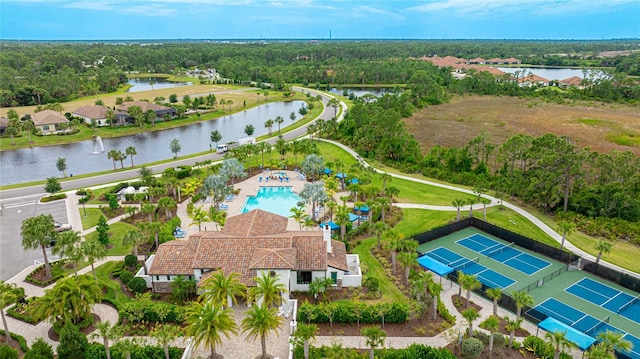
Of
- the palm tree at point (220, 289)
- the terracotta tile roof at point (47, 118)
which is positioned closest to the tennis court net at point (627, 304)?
the palm tree at point (220, 289)

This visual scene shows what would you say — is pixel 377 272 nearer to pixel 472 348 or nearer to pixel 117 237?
pixel 472 348

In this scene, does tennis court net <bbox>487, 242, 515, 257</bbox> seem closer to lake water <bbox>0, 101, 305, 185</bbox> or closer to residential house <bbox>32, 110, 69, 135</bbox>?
lake water <bbox>0, 101, 305, 185</bbox>

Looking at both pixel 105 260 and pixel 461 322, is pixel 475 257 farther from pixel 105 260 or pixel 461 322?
pixel 105 260

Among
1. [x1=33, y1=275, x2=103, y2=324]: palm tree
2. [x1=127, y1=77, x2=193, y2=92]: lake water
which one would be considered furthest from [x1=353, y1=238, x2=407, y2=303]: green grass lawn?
[x1=127, y1=77, x2=193, y2=92]: lake water

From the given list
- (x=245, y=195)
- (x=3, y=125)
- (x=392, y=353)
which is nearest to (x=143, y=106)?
(x=3, y=125)

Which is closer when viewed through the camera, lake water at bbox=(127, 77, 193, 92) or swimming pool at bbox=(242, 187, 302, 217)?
swimming pool at bbox=(242, 187, 302, 217)

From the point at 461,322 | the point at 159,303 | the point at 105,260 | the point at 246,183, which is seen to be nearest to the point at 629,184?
the point at 461,322

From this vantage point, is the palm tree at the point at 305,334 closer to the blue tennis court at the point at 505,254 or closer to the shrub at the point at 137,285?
the shrub at the point at 137,285
